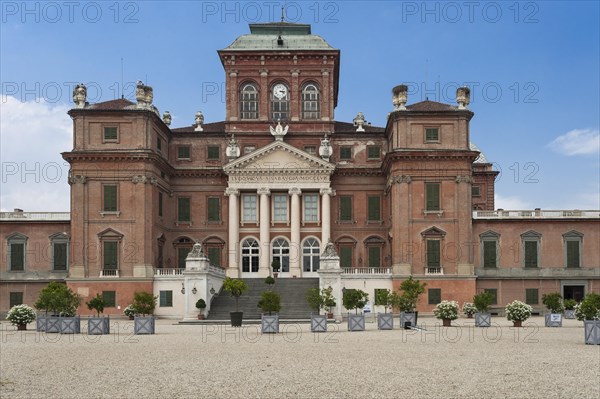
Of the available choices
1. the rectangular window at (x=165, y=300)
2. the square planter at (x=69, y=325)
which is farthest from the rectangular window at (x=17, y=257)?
the square planter at (x=69, y=325)

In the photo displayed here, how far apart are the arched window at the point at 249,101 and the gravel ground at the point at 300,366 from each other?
31.3 meters

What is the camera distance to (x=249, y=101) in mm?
62656

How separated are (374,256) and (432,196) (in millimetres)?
7416

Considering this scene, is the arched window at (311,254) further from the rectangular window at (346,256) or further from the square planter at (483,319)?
the square planter at (483,319)

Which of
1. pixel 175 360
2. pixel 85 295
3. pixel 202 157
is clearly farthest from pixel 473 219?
pixel 175 360

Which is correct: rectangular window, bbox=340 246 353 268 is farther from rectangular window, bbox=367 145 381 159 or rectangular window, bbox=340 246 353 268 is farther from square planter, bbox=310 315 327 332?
square planter, bbox=310 315 327 332

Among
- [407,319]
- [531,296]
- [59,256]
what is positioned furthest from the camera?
[531,296]

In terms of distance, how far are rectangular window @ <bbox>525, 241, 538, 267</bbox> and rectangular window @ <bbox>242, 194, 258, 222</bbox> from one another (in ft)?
65.5

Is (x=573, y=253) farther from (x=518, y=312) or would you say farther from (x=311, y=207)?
(x=311, y=207)

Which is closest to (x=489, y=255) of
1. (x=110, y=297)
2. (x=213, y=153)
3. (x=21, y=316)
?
(x=213, y=153)

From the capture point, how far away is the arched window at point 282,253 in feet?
196

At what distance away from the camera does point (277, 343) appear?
29781 millimetres

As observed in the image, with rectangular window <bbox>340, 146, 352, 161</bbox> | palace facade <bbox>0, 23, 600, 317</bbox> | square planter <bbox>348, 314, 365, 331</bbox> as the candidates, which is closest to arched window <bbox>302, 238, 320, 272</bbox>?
palace facade <bbox>0, 23, 600, 317</bbox>

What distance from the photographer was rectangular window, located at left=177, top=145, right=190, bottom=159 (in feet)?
Result: 201
